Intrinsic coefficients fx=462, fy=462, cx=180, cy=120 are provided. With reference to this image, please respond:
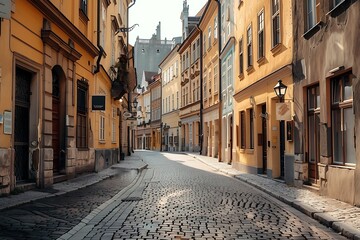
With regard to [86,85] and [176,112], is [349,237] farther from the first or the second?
[176,112]

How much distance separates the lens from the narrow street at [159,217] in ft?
23.1

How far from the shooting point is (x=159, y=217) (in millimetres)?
8633

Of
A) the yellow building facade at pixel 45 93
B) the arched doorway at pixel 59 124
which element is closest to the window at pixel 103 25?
the yellow building facade at pixel 45 93

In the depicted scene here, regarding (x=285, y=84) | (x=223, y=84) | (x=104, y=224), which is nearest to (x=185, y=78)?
(x=223, y=84)

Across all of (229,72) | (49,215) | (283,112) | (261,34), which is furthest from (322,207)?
(229,72)

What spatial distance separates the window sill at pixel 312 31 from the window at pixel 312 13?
0.81 ft

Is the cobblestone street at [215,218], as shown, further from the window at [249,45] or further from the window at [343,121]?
the window at [249,45]

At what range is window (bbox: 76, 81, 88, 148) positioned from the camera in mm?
16875

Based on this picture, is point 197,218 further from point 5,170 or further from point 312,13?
point 312,13

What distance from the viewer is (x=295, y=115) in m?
13.8

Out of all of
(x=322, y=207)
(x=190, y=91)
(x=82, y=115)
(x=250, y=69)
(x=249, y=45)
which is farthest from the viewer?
(x=190, y=91)

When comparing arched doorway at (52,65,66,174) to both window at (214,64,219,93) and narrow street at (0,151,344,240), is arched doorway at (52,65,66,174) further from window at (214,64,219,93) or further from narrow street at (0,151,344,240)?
window at (214,64,219,93)

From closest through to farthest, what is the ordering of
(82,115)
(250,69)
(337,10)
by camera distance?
(337,10), (82,115), (250,69)

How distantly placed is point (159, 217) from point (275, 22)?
9939 mm
